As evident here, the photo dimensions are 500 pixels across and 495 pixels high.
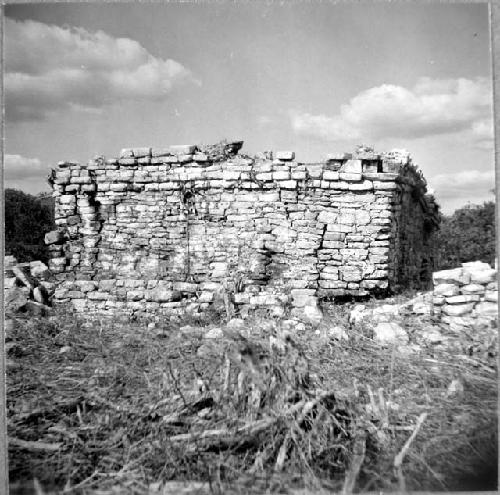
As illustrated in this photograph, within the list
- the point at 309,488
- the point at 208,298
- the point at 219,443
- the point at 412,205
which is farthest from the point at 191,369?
the point at 412,205

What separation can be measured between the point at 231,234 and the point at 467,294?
241cm

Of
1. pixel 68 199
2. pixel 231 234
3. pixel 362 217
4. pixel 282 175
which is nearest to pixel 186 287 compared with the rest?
pixel 231 234

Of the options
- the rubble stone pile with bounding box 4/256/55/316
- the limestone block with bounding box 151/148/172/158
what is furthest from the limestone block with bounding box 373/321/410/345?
the rubble stone pile with bounding box 4/256/55/316

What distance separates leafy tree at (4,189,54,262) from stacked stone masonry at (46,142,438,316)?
39 cm

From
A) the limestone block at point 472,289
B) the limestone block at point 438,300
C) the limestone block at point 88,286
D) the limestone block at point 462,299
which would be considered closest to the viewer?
the limestone block at point 472,289

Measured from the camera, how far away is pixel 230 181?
486 cm

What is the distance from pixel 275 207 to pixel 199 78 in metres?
1.93

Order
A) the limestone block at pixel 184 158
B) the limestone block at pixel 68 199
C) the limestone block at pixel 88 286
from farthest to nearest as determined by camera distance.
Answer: the limestone block at pixel 68 199 → the limestone block at pixel 184 158 → the limestone block at pixel 88 286

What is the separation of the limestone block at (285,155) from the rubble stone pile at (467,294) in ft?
6.56

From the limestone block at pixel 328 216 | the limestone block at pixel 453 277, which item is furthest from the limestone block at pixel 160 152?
the limestone block at pixel 453 277

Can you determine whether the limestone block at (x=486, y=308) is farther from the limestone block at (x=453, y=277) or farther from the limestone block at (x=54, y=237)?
the limestone block at (x=54, y=237)

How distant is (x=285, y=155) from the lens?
482 centimetres

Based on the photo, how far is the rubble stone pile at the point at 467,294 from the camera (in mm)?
2986

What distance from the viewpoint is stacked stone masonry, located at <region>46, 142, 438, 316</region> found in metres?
4.60
